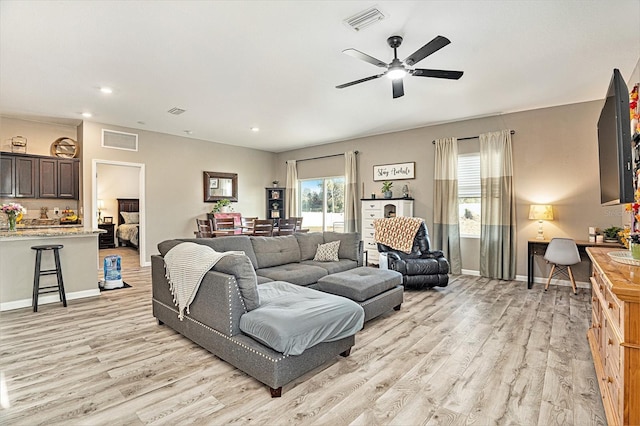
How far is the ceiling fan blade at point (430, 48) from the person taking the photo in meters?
2.57

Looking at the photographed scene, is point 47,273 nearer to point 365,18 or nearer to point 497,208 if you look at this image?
point 365,18

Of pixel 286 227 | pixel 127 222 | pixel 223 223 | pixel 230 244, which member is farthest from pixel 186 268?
pixel 127 222

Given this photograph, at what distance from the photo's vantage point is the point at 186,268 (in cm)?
282

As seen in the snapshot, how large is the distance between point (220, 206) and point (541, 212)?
21.6 ft

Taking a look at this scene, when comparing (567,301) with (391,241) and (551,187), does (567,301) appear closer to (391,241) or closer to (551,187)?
(551,187)

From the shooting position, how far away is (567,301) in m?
4.28

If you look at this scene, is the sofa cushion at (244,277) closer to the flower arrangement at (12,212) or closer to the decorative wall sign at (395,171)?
the flower arrangement at (12,212)

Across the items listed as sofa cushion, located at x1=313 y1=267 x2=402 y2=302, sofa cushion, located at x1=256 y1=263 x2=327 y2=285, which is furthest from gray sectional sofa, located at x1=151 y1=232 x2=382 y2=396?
sofa cushion, located at x1=313 y1=267 x2=402 y2=302

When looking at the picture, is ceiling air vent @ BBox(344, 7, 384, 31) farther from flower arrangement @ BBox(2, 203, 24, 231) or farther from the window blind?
flower arrangement @ BBox(2, 203, 24, 231)

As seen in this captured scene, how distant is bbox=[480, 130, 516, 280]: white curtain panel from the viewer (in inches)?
217

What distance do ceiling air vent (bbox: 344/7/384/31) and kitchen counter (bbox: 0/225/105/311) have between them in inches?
172

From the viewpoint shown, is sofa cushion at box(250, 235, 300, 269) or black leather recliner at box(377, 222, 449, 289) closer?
sofa cushion at box(250, 235, 300, 269)

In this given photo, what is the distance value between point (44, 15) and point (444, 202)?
6068mm

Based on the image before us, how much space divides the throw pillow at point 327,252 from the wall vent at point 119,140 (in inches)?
185
